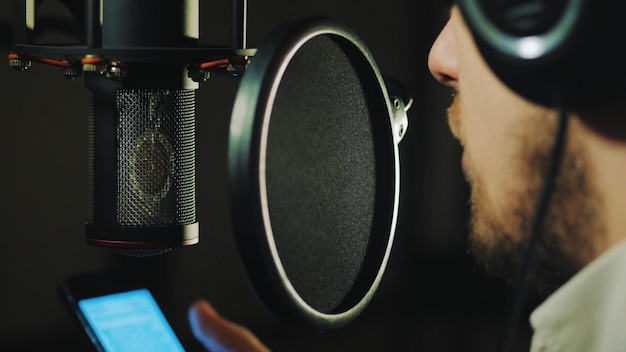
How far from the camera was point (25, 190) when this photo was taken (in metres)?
1.47

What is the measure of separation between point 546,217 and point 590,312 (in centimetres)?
12

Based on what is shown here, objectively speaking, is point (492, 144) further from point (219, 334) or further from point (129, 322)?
point (129, 322)

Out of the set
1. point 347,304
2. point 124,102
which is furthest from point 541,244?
point 124,102

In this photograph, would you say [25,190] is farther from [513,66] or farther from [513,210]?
[513,66]

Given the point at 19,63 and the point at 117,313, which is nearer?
the point at 19,63

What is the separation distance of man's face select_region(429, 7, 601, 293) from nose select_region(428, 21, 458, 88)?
3 cm

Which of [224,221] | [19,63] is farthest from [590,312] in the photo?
[224,221]

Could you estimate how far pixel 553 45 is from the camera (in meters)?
0.44

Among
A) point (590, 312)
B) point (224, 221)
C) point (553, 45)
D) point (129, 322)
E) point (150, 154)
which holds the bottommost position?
point (224, 221)

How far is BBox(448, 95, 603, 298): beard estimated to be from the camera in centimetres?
63

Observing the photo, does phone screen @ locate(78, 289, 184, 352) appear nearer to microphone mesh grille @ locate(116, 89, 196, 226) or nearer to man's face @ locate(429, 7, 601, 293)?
microphone mesh grille @ locate(116, 89, 196, 226)

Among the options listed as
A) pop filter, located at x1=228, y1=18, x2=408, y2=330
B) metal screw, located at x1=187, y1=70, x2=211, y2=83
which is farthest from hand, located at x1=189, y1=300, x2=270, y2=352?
metal screw, located at x1=187, y1=70, x2=211, y2=83

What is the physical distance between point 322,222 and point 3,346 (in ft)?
3.43

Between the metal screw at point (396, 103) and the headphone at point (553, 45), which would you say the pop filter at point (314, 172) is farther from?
the headphone at point (553, 45)
